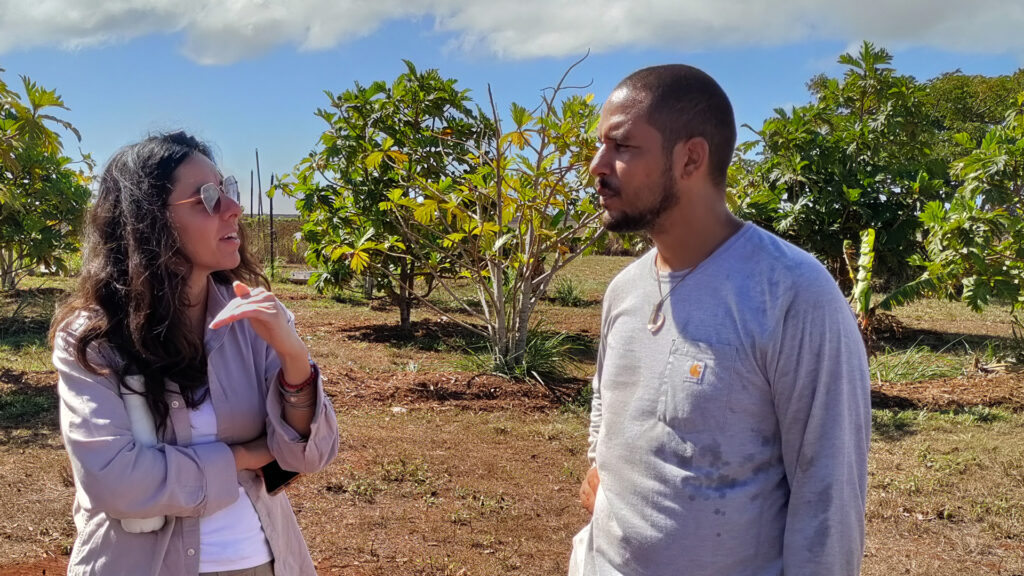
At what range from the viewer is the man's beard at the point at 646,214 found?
1903mm

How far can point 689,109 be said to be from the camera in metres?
1.89

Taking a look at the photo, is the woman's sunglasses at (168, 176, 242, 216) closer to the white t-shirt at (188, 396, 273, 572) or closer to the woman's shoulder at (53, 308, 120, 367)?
the woman's shoulder at (53, 308, 120, 367)

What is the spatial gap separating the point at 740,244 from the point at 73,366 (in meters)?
1.55

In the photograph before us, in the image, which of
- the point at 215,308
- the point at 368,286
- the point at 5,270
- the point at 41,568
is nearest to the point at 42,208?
the point at 5,270

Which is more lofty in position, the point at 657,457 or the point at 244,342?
the point at 244,342

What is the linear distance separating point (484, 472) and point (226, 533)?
3.58 metres

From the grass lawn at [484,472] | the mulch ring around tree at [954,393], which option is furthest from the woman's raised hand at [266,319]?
the mulch ring around tree at [954,393]

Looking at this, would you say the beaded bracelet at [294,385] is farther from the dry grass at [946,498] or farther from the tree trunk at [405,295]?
Answer: the tree trunk at [405,295]

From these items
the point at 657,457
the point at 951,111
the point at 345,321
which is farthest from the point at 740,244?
the point at 951,111

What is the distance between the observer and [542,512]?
4848 mm

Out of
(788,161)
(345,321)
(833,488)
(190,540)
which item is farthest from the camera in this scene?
(345,321)

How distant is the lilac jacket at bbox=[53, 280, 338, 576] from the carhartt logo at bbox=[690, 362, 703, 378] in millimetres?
931

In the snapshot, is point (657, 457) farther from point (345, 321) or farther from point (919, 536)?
point (345, 321)

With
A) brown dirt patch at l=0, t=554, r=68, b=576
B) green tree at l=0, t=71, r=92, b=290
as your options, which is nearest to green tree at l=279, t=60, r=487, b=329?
green tree at l=0, t=71, r=92, b=290
